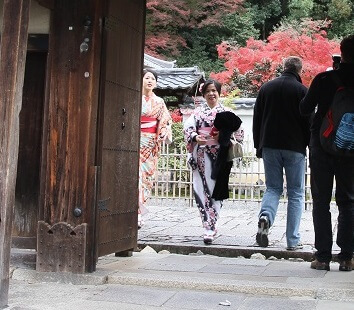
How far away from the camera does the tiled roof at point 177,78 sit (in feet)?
61.7

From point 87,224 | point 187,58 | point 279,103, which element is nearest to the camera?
point 87,224

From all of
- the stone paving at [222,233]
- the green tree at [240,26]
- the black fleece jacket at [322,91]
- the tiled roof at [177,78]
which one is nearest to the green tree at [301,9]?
the green tree at [240,26]

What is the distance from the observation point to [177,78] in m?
19.5

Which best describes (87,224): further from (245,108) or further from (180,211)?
(245,108)

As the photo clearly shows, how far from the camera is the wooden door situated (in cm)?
521

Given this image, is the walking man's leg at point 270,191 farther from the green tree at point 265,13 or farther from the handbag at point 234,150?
the green tree at point 265,13

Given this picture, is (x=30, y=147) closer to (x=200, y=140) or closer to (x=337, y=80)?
(x=200, y=140)

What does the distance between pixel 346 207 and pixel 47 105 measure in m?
2.64

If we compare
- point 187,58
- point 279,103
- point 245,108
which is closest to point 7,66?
point 279,103

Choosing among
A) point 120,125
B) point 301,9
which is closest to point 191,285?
point 120,125

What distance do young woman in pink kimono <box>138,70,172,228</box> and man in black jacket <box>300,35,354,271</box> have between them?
291cm

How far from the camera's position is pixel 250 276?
508 centimetres

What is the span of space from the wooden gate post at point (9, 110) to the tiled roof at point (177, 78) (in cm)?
1450

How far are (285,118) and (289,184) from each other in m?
0.72
